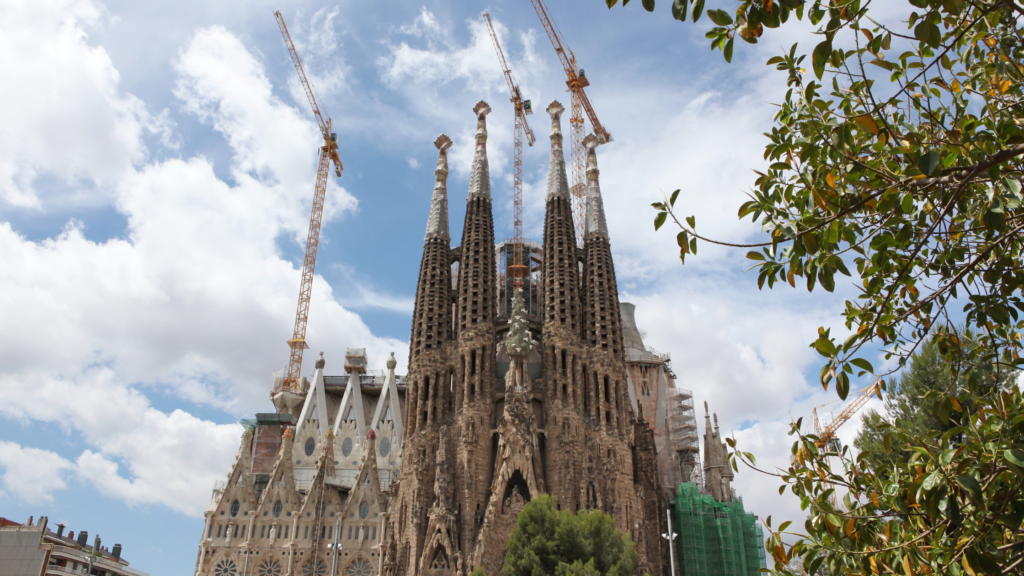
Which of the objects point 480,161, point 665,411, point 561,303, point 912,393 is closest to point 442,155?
point 480,161

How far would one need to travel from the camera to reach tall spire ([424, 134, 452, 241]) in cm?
4750

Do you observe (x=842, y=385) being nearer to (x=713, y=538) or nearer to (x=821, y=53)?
(x=821, y=53)

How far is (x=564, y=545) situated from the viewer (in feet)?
95.7

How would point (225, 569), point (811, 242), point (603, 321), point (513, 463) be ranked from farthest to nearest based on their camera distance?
point (225, 569) → point (603, 321) → point (513, 463) → point (811, 242)

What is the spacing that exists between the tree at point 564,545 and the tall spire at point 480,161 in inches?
947

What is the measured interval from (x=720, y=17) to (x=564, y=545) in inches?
1068

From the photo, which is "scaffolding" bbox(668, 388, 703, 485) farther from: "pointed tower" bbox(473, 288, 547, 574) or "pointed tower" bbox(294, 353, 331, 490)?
"pointed tower" bbox(294, 353, 331, 490)

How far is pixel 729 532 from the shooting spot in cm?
4538

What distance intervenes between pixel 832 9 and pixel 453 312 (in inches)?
1776

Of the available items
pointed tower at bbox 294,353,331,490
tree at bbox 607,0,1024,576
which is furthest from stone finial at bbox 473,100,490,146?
tree at bbox 607,0,1024,576

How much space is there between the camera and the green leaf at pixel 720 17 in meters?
4.95

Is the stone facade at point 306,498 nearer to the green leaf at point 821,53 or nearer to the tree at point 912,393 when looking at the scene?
the tree at point 912,393

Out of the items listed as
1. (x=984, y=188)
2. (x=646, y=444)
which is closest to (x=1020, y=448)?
(x=984, y=188)

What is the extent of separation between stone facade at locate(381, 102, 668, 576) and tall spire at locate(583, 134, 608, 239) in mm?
96
